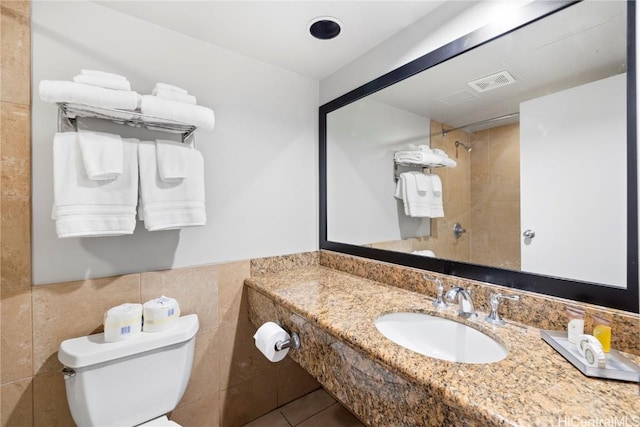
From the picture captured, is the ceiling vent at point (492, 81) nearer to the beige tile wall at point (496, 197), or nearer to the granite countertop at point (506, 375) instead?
the beige tile wall at point (496, 197)

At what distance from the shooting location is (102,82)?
1055mm

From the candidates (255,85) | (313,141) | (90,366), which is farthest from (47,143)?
(313,141)

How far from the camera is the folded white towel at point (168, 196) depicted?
3.90 feet

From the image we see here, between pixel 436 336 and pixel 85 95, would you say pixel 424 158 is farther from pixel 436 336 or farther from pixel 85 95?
pixel 85 95

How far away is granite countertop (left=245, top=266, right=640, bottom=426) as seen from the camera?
22.6 inches

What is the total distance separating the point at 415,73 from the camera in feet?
4.54

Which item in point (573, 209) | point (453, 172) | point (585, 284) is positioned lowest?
point (585, 284)

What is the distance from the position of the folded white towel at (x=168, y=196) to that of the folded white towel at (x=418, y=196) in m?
1.06

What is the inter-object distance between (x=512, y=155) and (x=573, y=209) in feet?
0.94

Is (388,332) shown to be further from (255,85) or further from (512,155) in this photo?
(255,85)

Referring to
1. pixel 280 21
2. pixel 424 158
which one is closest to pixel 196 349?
pixel 424 158

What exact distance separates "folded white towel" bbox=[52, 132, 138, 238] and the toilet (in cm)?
45

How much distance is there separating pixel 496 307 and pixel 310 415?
130cm

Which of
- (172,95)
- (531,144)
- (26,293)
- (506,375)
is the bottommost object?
(506,375)
